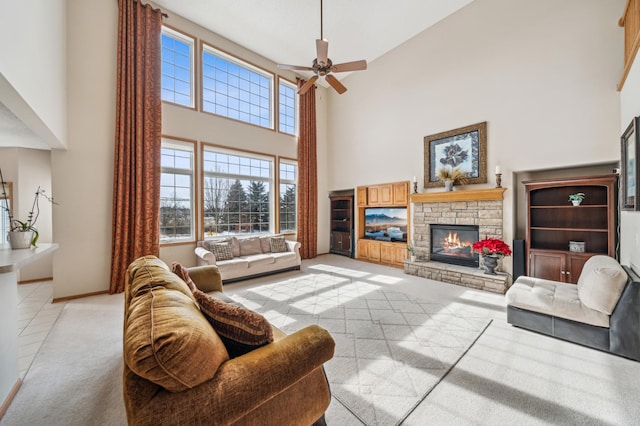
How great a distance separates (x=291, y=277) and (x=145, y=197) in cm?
300

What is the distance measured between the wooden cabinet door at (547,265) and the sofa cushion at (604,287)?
1.40 m

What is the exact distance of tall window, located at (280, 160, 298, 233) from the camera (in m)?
6.52

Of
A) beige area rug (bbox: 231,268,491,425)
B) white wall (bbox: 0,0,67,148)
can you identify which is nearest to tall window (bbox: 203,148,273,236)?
beige area rug (bbox: 231,268,491,425)

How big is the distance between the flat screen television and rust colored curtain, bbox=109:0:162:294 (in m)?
4.74

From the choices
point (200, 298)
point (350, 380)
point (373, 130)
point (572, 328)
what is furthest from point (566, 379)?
point (373, 130)

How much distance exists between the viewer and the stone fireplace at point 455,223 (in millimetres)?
4145

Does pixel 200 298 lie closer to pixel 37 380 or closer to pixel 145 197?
pixel 37 380

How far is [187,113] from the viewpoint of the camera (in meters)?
4.93

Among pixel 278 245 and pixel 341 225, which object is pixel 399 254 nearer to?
pixel 341 225

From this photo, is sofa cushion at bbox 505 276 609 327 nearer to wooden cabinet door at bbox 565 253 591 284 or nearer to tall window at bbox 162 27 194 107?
wooden cabinet door at bbox 565 253 591 284

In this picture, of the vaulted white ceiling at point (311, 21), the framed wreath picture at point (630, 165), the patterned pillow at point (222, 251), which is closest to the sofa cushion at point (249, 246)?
the patterned pillow at point (222, 251)

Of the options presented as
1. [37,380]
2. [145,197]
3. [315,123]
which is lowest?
[37,380]

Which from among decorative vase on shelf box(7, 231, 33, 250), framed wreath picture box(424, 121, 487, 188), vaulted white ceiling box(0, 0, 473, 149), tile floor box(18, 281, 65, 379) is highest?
vaulted white ceiling box(0, 0, 473, 149)

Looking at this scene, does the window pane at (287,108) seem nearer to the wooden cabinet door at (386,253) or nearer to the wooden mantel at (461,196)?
the wooden mantel at (461,196)
